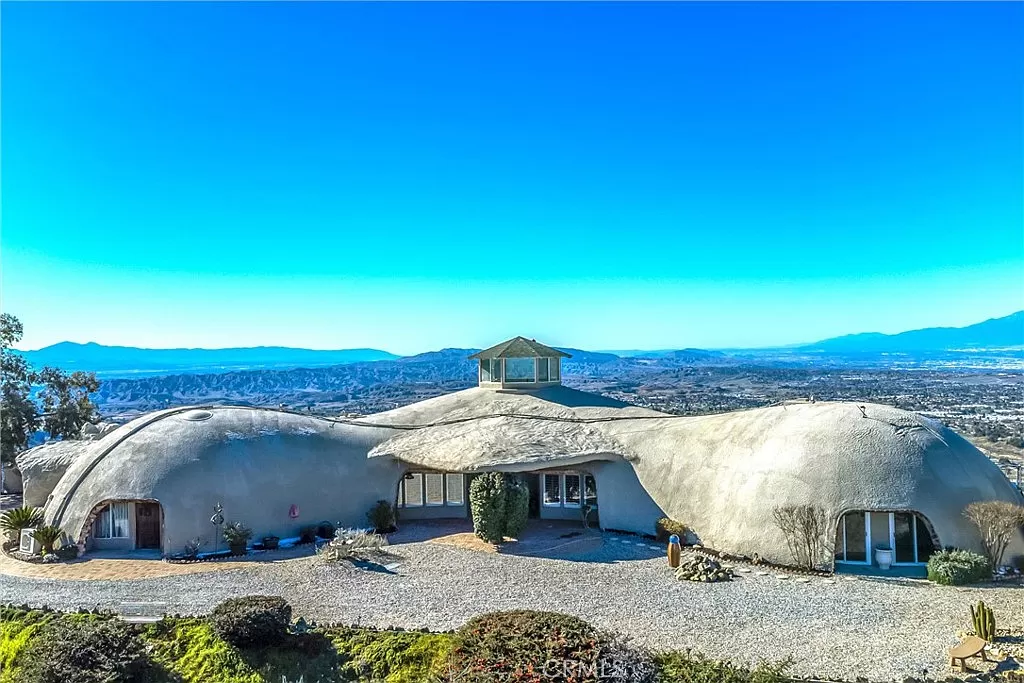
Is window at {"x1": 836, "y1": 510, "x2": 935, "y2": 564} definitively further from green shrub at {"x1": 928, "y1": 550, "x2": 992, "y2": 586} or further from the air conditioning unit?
the air conditioning unit

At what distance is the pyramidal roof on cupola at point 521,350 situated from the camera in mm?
32969

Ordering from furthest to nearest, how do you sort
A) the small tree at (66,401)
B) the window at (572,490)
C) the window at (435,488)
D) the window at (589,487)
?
the small tree at (66,401), the window at (435,488), the window at (572,490), the window at (589,487)

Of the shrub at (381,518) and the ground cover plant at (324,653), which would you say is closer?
the ground cover plant at (324,653)

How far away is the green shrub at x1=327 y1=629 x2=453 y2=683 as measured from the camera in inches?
547

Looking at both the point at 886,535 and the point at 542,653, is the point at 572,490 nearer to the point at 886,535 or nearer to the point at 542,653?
the point at 886,535

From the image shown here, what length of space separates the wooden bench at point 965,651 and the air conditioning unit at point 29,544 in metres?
26.1

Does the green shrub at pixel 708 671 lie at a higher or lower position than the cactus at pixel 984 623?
lower

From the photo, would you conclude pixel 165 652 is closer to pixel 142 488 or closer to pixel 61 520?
pixel 142 488

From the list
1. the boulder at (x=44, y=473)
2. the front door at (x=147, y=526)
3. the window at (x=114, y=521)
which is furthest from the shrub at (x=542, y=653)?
the boulder at (x=44, y=473)

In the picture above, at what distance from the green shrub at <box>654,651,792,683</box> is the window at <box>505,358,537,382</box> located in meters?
19.8

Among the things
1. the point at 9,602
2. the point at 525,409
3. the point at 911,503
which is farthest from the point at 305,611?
the point at 911,503

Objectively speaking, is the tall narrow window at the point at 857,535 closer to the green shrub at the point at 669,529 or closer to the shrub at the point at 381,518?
the green shrub at the point at 669,529

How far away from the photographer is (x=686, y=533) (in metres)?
23.2

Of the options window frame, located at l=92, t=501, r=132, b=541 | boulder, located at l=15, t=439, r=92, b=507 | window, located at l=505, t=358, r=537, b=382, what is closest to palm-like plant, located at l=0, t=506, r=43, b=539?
boulder, located at l=15, t=439, r=92, b=507
